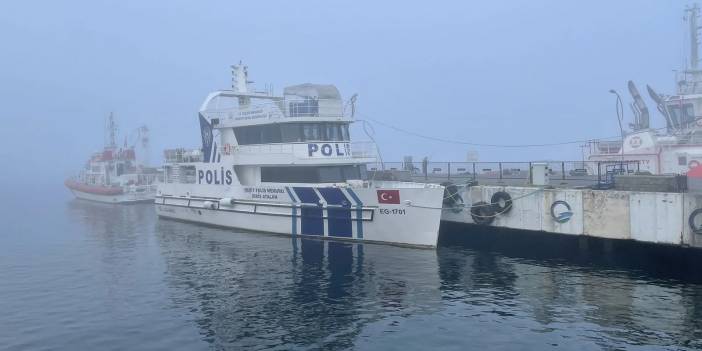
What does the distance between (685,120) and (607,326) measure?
28.9m

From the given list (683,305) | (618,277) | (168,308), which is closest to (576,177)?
(618,277)

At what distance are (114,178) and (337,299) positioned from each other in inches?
2089

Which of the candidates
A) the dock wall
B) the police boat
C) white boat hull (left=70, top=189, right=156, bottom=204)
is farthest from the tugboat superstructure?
white boat hull (left=70, top=189, right=156, bottom=204)

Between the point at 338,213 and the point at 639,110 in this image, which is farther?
the point at 639,110

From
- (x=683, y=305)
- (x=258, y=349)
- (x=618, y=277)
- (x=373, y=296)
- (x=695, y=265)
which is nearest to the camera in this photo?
(x=258, y=349)

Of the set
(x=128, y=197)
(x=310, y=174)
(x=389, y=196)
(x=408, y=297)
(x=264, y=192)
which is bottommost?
(x=408, y=297)

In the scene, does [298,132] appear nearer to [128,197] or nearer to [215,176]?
[215,176]

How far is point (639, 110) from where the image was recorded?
44.6m

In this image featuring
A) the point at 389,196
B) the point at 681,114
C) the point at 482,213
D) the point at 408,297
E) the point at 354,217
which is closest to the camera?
the point at 408,297

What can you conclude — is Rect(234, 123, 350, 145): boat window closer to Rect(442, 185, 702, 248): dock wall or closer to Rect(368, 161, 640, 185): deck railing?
Rect(368, 161, 640, 185): deck railing

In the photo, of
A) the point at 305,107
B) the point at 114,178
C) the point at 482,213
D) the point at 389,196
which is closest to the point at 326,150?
the point at 305,107

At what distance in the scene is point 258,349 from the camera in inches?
510

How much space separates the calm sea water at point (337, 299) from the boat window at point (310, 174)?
3182 millimetres

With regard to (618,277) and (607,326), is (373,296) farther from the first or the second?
(618,277)
